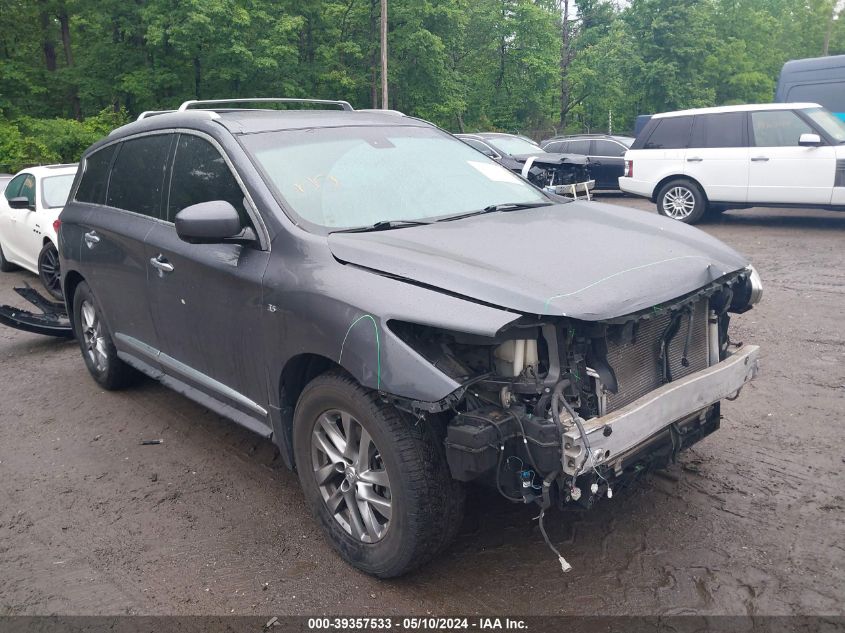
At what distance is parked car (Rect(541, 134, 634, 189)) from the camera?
17.5 meters

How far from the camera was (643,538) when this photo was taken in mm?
3348

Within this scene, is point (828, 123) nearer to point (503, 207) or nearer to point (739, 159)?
point (739, 159)

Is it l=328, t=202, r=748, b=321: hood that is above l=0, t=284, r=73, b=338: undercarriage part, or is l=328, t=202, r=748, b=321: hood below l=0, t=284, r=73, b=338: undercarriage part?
above

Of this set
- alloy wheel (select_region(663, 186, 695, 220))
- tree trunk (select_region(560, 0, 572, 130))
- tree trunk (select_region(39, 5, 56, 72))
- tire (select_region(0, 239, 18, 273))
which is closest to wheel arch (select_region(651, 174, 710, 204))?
alloy wheel (select_region(663, 186, 695, 220))

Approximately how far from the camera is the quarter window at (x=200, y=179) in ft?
12.1

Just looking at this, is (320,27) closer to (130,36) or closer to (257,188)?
(130,36)

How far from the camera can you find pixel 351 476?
3168 millimetres

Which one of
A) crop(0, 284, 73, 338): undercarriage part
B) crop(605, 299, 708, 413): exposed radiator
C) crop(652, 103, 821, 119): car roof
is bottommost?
crop(0, 284, 73, 338): undercarriage part

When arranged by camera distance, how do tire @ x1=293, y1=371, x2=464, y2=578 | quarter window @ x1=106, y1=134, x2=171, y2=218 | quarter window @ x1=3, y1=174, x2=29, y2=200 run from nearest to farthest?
tire @ x1=293, y1=371, x2=464, y2=578
quarter window @ x1=106, y1=134, x2=171, y2=218
quarter window @ x1=3, y1=174, x2=29, y2=200

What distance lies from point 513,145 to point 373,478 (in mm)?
14058

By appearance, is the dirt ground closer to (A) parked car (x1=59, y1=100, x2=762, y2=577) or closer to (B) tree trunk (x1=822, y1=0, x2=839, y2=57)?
(A) parked car (x1=59, y1=100, x2=762, y2=577)

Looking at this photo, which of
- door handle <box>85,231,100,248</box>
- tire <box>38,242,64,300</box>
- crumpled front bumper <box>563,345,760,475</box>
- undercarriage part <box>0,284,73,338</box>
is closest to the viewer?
crumpled front bumper <box>563,345,760,475</box>

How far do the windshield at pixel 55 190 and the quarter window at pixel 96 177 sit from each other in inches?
159

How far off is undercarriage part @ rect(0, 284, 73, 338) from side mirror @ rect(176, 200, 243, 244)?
4184 mm
